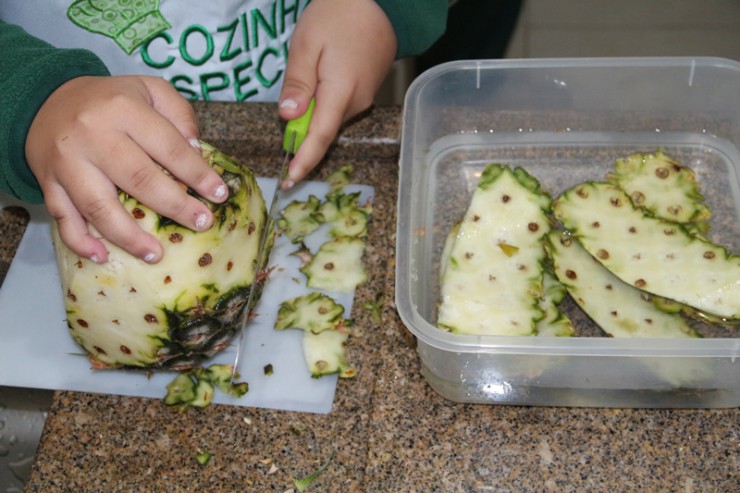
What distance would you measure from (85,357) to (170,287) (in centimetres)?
22

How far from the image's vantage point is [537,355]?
835mm

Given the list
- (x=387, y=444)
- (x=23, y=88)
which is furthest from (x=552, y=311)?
(x=23, y=88)

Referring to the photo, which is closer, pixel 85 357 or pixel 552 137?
pixel 85 357

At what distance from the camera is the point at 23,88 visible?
931 millimetres

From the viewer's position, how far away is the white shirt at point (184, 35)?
1177 mm

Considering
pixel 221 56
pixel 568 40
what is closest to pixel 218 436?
pixel 221 56

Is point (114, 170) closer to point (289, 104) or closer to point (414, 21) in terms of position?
point (289, 104)

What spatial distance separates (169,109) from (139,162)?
0.13 m

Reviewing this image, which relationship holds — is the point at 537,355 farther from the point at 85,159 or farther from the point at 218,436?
the point at 85,159

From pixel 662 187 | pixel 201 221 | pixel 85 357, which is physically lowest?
pixel 85 357

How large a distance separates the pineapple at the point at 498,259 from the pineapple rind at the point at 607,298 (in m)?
0.03

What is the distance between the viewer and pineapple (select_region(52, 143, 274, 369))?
2.86 ft

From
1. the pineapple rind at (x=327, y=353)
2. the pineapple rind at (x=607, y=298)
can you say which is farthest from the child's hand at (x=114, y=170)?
the pineapple rind at (x=607, y=298)

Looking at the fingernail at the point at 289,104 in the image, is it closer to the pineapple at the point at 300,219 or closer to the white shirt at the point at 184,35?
the pineapple at the point at 300,219
